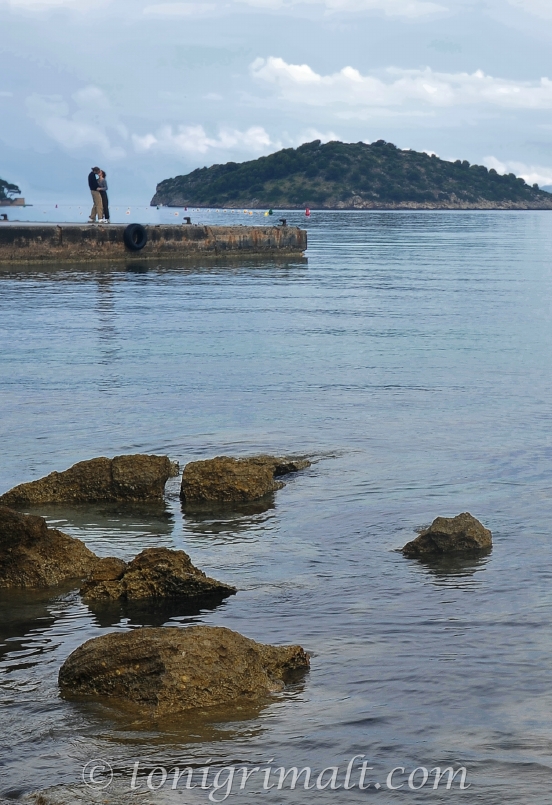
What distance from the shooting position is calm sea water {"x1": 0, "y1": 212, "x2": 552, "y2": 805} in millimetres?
5430

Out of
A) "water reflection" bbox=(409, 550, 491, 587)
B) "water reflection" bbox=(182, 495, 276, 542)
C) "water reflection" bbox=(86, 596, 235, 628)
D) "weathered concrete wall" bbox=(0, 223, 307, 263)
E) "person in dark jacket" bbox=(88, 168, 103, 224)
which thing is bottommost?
"water reflection" bbox=(409, 550, 491, 587)

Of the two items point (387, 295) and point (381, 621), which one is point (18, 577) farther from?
point (387, 295)

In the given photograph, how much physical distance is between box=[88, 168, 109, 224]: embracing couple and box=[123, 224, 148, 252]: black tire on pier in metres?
1.61

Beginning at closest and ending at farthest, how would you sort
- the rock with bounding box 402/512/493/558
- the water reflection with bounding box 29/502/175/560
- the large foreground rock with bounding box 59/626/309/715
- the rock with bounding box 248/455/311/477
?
1. the large foreground rock with bounding box 59/626/309/715
2. the rock with bounding box 402/512/493/558
3. the water reflection with bounding box 29/502/175/560
4. the rock with bounding box 248/455/311/477

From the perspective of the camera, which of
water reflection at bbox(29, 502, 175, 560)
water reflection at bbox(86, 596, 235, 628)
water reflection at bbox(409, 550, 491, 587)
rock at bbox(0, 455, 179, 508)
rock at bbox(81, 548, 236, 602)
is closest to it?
water reflection at bbox(86, 596, 235, 628)

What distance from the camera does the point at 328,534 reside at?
940cm

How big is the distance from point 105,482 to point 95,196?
1294 inches

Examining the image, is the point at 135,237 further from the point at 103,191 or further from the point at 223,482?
the point at 223,482

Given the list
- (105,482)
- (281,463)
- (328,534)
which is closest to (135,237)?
(281,463)


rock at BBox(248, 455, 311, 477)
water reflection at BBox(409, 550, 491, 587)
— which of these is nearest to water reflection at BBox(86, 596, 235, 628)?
A: water reflection at BBox(409, 550, 491, 587)

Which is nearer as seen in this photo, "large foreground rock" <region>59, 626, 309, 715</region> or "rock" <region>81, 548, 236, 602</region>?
"large foreground rock" <region>59, 626, 309, 715</region>

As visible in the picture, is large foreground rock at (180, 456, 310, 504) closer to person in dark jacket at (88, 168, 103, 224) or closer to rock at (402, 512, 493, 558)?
rock at (402, 512, 493, 558)

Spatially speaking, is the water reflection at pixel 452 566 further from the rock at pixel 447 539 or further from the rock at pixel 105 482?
the rock at pixel 105 482

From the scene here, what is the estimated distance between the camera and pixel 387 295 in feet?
114
